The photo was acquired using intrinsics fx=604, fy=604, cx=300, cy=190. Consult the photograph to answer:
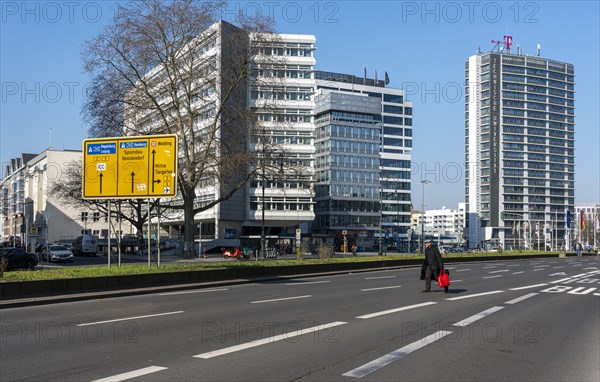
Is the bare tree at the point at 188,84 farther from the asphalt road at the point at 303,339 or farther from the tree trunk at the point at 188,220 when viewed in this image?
the asphalt road at the point at 303,339

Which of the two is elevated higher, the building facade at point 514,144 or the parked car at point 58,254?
the building facade at point 514,144

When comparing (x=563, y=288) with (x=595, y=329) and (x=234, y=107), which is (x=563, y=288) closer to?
(x=595, y=329)

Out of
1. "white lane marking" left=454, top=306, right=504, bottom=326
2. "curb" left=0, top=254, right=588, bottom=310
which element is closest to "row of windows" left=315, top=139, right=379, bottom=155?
"curb" left=0, top=254, right=588, bottom=310

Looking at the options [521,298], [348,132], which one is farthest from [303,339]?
[348,132]

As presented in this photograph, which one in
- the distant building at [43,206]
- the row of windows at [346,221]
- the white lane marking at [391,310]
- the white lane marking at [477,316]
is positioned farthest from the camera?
the distant building at [43,206]

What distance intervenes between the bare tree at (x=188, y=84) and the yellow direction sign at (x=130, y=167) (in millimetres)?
16220

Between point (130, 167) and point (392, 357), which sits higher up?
point (130, 167)

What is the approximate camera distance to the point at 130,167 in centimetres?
2355

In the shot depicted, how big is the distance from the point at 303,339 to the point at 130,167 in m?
15.1

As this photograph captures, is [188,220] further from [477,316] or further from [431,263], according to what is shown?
[477,316]

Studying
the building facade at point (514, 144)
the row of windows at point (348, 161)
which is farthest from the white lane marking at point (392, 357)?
the building facade at point (514, 144)

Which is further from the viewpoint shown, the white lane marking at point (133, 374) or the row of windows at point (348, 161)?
the row of windows at point (348, 161)

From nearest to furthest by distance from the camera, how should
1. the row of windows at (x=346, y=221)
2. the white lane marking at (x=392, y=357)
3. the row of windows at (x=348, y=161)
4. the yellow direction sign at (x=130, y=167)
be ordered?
the white lane marking at (x=392, y=357) → the yellow direction sign at (x=130, y=167) → the row of windows at (x=348, y=161) → the row of windows at (x=346, y=221)

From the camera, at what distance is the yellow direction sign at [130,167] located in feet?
75.6
